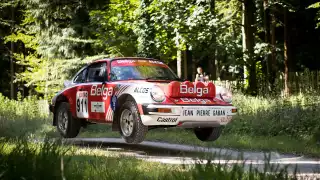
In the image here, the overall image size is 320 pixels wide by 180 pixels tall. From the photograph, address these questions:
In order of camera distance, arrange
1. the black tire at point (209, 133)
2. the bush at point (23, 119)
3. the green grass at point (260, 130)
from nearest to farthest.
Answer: the black tire at point (209, 133) → the green grass at point (260, 130) → the bush at point (23, 119)

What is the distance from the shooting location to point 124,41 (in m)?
24.6

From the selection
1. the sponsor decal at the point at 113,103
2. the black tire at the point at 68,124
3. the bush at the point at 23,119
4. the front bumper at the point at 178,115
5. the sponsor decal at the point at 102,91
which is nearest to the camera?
the front bumper at the point at 178,115

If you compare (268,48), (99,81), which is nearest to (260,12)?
(268,48)

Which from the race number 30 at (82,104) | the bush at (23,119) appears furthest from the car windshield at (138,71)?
the bush at (23,119)

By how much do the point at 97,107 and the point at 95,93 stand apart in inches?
13.2

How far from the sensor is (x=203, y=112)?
885cm

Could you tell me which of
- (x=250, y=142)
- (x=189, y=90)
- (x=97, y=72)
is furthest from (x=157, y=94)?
(x=250, y=142)

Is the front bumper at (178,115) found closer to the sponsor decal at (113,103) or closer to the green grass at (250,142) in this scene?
the sponsor decal at (113,103)

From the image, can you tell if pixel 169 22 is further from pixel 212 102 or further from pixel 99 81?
pixel 212 102

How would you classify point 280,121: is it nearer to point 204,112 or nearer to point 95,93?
point 204,112

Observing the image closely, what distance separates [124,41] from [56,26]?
5313 millimetres

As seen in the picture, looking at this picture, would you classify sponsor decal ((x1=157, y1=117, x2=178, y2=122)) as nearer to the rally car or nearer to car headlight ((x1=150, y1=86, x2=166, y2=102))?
the rally car

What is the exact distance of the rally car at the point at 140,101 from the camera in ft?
28.5

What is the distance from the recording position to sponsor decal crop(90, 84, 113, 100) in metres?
9.85
